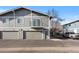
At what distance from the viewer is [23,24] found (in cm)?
1869

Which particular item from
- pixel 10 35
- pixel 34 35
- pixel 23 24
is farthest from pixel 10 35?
pixel 34 35

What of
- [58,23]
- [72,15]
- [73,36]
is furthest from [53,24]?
[73,36]

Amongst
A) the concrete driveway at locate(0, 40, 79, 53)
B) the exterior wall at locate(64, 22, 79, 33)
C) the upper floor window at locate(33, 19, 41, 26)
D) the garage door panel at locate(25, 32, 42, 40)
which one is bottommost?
the concrete driveway at locate(0, 40, 79, 53)

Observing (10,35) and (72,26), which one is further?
(72,26)

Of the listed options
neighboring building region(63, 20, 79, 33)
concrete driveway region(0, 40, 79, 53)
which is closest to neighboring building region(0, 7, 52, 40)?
neighboring building region(63, 20, 79, 33)

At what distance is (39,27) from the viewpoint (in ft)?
60.0

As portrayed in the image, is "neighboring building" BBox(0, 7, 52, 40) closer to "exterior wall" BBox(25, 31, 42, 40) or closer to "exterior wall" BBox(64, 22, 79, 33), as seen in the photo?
"exterior wall" BBox(25, 31, 42, 40)

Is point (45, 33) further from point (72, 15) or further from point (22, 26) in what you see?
point (72, 15)

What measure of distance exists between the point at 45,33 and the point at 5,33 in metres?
4.10

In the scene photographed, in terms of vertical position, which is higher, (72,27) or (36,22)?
(36,22)

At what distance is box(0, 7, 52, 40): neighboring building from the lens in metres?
18.4

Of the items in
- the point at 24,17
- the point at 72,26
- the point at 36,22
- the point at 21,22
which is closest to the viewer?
the point at 36,22

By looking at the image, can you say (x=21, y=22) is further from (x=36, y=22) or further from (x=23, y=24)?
(x=36, y=22)

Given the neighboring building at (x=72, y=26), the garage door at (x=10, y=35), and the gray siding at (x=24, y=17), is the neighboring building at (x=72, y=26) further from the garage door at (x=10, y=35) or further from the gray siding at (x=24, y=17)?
the garage door at (x=10, y=35)
